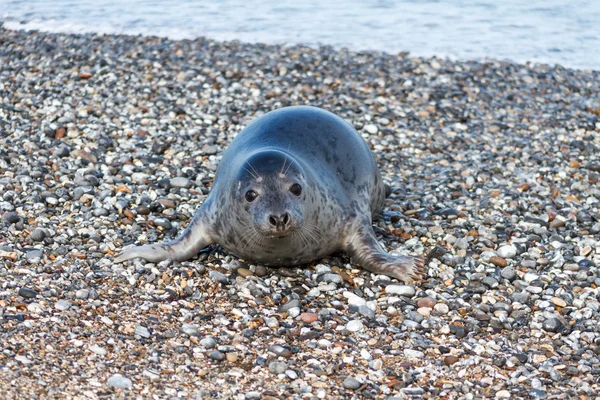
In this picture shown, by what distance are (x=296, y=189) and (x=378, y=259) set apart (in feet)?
2.68

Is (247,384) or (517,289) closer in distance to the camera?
(247,384)

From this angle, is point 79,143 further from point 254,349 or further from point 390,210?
point 254,349

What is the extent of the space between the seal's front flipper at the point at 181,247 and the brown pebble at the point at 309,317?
1046 millimetres

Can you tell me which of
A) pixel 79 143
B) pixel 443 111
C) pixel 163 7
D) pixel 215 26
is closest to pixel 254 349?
pixel 79 143

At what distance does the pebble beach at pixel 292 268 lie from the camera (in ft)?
15.5

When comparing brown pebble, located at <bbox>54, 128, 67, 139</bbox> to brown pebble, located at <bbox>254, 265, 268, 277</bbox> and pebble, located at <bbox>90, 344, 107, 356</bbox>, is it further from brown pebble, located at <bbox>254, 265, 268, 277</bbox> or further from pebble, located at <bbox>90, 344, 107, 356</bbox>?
pebble, located at <bbox>90, 344, 107, 356</bbox>

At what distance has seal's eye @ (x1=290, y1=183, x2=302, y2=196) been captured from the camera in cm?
560

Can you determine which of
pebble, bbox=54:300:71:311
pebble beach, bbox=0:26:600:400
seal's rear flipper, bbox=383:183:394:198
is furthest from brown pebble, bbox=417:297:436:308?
pebble, bbox=54:300:71:311

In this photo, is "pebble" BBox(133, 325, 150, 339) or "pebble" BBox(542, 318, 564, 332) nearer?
"pebble" BBox(133, 325, 150, 339)

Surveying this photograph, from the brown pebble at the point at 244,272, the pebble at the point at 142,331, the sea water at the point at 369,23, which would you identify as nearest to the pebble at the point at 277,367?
the pebble at the point at 142,331

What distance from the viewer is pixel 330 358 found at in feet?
16.1

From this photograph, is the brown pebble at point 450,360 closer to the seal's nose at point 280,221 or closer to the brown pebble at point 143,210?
the seal's nose at point 280,221

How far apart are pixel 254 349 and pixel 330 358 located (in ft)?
1.45

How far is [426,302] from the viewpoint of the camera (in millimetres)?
5602
